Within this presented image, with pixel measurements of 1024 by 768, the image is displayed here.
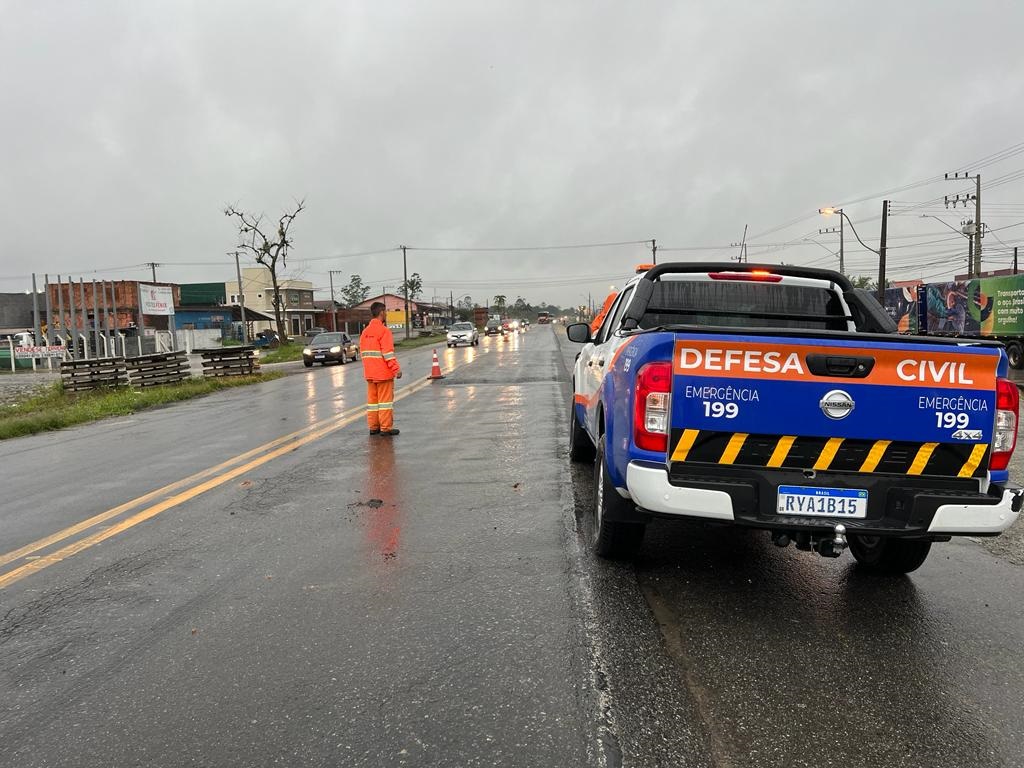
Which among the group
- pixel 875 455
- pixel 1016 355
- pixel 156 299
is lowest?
pixel 1016 355

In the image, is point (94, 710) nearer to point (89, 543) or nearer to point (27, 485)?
point (89, 543)

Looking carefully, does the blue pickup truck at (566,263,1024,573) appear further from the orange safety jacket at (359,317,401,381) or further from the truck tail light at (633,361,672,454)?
the orange safety jacket at (359,317,401,381)

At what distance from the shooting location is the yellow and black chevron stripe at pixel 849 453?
10.7 feet

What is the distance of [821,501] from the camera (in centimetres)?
325

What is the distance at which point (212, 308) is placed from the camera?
6975cm

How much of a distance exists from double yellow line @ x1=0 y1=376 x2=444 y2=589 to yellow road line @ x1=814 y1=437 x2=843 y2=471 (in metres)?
4.81

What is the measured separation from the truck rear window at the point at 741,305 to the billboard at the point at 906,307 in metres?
26.1

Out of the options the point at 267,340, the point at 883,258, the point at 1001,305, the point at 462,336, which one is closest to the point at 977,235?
the point at 883,258

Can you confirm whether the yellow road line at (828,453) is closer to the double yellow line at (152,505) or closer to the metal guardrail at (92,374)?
the double yellow line at (152,505)

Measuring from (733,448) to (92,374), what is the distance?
18652 mm

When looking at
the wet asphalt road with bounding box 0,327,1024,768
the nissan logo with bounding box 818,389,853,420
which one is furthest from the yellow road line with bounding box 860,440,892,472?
the wet asphalt road with bounding box 0,327,1024,768

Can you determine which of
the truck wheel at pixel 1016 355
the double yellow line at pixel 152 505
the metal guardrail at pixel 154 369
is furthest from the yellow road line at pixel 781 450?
the truck wheel at pixel 1016 355

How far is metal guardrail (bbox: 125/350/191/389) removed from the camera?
1814 centimetres

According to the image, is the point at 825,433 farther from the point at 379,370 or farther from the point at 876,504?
the point at 379,370
